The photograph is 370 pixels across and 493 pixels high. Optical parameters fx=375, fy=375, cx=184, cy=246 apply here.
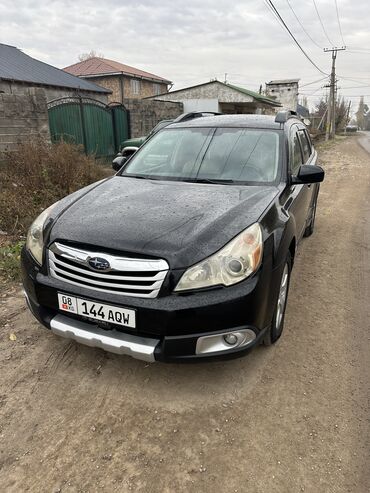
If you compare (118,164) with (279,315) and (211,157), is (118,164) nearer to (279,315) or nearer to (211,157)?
(211,157)

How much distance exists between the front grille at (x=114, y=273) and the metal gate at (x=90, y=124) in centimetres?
794

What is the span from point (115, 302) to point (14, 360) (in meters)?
1.20

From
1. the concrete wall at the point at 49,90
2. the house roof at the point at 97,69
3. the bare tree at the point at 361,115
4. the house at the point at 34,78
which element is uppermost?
the house roof at the point at 97,69

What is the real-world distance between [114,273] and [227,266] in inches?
25.9

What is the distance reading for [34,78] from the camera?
1773 centimetres

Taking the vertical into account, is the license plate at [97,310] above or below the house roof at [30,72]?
below

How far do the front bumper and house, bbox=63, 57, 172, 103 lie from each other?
33.1 meters

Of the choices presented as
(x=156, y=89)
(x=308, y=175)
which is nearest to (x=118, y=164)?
(x=308, y=175)

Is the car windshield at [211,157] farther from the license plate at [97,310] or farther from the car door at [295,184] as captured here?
the license plate at [97,310]

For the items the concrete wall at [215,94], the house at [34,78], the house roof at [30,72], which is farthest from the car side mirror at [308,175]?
the concrete wall at [215,94]

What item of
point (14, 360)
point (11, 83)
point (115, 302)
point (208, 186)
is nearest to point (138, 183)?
point (208, 186)

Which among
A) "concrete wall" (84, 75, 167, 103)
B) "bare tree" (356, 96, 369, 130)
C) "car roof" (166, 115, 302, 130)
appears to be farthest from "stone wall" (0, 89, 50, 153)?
"bare tree" (356, 96, 369, 130)

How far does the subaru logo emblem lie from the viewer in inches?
86.2

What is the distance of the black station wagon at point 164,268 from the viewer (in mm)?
2129
